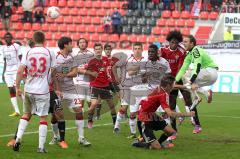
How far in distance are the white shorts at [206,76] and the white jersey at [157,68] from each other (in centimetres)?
218

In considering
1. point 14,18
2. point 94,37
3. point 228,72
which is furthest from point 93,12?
point 228,72

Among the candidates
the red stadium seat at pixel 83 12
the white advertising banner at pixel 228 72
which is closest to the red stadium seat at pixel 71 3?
the red stadium seat at pixel 83 12

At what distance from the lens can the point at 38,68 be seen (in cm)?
1260

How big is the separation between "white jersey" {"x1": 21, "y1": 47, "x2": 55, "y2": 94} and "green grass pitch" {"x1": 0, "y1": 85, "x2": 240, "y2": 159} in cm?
124

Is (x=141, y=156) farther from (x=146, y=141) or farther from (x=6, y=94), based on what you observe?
(x=6, y=94)

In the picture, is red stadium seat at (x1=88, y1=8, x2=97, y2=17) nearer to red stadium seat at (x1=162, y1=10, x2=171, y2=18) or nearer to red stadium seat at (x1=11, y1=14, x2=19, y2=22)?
red stadium seat at (x1=162, y1=10, x2=171, y2=18)

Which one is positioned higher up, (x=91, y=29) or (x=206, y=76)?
(x=206, y=76)

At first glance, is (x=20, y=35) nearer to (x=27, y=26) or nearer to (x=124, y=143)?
(x=27, y=26)

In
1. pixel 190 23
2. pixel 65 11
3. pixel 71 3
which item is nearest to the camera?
pixel 190 23

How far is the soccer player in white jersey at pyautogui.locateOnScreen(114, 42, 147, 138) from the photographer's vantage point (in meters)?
15.3

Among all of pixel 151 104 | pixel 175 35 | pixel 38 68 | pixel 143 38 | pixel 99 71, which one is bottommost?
pixel 143 38

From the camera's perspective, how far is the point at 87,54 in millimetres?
17969

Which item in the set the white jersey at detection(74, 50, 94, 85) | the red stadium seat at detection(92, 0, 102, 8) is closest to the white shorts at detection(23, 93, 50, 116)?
the white jersey at detection(74, 50, 94, 85)

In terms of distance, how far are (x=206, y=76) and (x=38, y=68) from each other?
5.97 meters
